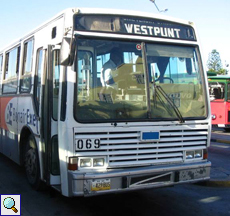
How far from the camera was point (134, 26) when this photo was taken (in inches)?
233

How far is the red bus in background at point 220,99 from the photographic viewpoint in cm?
1923

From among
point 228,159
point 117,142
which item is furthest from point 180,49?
point 228,159

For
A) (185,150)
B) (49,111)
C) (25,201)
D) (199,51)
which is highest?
(199,51)

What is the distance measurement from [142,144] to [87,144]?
0.88 meters

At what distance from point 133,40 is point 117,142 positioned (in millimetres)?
1676

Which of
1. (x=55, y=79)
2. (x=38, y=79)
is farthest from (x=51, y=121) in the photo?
(x=38, y=79)

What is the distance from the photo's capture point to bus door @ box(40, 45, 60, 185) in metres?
5.86

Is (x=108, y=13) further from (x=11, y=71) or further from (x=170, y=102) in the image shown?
Result: (x=11, y=71)

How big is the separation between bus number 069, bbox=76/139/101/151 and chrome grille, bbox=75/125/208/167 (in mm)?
45

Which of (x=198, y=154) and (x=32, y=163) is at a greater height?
(x=198, y=154)

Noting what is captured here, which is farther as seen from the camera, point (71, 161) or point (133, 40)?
point (133, 40)

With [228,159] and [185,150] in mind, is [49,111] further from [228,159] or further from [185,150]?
[228,159]

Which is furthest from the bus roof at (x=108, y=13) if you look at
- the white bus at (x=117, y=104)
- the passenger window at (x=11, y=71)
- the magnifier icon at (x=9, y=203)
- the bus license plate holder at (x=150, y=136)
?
the magnifier icon at (x=9, y=203)

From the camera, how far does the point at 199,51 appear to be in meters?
6.41
